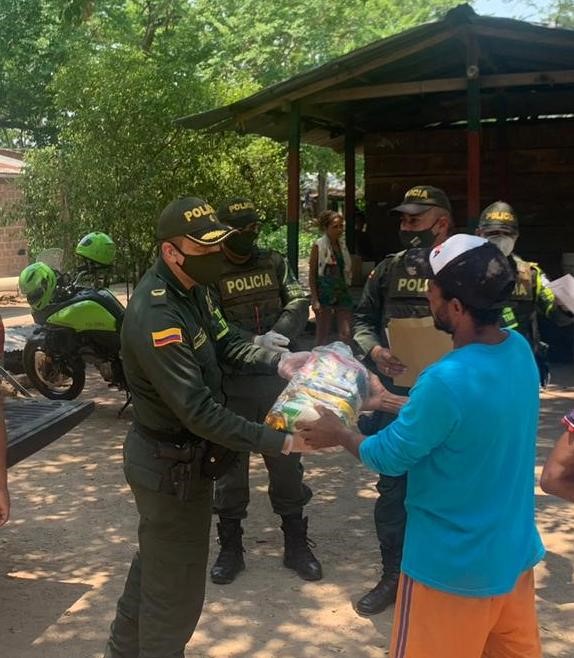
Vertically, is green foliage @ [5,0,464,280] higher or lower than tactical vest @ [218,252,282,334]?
higher

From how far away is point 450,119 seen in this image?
1276 cm

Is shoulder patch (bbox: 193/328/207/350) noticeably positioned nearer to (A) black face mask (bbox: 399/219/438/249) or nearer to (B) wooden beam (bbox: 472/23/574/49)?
(A) black face mask (bbox: 399/219/438/249)

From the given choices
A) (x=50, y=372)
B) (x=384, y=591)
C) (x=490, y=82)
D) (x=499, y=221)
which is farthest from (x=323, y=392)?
(x=490, y=82)

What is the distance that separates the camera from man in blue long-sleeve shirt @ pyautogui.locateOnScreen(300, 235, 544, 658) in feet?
7.29

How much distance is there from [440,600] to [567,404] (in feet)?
19.7

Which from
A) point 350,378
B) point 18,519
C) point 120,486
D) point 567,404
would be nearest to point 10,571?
point 18,519

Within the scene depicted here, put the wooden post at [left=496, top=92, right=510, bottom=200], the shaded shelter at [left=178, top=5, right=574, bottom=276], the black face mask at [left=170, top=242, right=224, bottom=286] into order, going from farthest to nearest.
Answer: the wooden post at [left=496, top=92, right=510, bottom=200], the shaded shelter at [left=178, top=5, right=574, bottom=276], the black face mask at [left=170, top=242, right=224, bottom=286]

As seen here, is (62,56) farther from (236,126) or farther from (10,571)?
(10,571)

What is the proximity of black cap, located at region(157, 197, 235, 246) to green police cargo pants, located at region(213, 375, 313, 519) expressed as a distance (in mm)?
1317

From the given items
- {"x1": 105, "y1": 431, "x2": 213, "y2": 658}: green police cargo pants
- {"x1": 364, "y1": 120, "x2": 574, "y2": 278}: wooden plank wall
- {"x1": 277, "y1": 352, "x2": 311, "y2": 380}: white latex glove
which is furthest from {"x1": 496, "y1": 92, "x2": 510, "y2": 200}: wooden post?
{"x1": 105, "y1": 431, "x2": 213, "y2": 658}: green police cargo pants

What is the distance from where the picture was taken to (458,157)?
42.3 feet

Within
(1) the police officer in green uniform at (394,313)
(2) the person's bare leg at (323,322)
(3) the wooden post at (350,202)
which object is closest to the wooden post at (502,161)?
(3) the wooden post at (350,202)

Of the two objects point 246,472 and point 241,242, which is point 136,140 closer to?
point 241,242

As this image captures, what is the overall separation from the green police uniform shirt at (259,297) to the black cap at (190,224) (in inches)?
53.3
